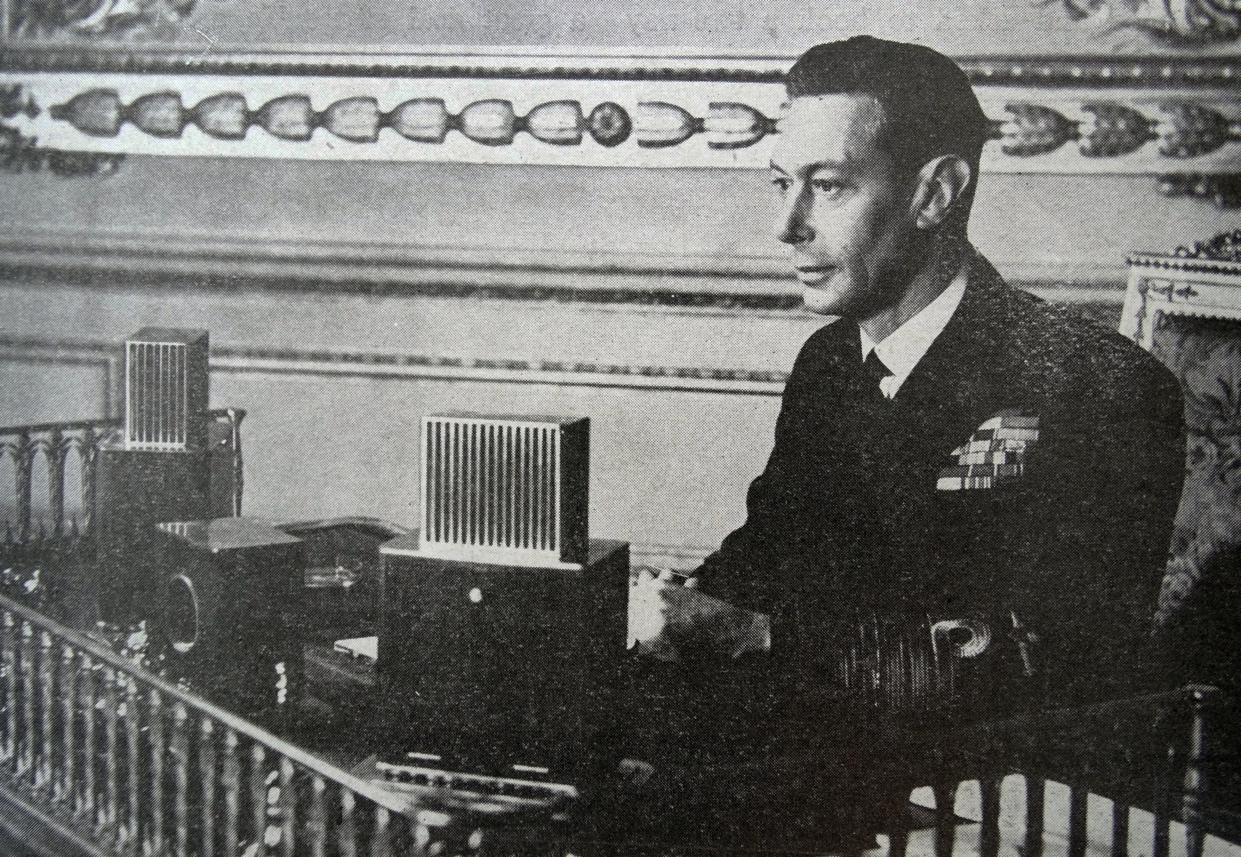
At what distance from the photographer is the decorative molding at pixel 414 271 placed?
237 cm

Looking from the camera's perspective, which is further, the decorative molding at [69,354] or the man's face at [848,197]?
the decorative molding at [69,354]

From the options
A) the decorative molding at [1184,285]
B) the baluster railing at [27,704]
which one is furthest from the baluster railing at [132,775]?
the decorative molding at [1184,285]

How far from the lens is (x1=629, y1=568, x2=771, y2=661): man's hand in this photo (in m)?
1.58

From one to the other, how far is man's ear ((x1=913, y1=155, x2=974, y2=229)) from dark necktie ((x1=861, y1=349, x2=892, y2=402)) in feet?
0.75

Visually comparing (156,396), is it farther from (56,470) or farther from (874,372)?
(874,372)

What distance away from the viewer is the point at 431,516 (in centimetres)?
132

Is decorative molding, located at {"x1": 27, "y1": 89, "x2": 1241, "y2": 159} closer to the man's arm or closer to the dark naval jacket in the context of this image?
the dark naval jacket

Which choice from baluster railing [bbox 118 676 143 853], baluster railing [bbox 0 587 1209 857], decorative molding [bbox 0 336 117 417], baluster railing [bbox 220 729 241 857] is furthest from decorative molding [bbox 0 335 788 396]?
baluster railing [bbox 220 729 241 857]

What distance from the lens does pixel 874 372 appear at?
5.84 ft

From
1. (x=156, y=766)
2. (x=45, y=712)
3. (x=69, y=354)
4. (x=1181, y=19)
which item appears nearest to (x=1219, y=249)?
(x=1181, y=19)

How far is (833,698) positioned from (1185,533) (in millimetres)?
751

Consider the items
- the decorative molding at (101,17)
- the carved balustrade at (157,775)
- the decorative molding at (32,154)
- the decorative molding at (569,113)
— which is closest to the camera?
the carved balustrade at (157,775)

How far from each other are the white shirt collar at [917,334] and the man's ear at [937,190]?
0.31 feet

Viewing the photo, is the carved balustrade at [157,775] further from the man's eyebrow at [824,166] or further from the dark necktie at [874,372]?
the man's eyebrow at [824,166]
